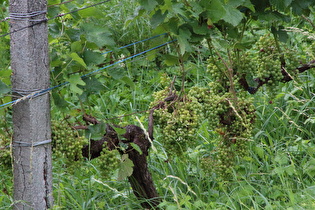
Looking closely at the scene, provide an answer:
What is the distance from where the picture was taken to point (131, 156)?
9.08 ft

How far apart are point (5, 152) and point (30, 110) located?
0.28m

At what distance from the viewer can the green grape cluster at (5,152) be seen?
2.32 m

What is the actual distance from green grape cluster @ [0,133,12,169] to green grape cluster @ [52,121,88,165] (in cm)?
22

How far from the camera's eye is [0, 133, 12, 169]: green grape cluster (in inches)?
91.4

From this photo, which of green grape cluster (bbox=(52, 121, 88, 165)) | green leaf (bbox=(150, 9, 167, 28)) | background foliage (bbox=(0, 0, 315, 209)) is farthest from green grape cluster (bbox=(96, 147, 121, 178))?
green leaf (bbox=(150, 9, 167, 28))

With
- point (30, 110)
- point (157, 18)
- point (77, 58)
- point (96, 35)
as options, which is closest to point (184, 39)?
point (157, 18)

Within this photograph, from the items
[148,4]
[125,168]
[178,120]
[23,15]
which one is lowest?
[125,168]

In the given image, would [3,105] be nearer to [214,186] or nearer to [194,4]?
[194,4]

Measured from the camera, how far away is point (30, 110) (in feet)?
7.22

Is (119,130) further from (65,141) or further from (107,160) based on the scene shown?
(65,141)

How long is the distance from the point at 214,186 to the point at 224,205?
1.26ft

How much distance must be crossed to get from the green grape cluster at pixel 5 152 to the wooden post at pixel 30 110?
0.06 meters

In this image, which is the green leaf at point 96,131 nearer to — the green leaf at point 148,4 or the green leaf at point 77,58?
the green leaf at point 77,58

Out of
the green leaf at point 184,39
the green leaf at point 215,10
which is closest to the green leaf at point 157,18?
the green leaf at point 184,39
